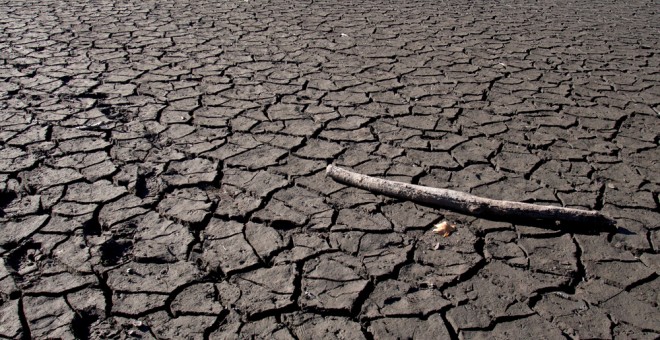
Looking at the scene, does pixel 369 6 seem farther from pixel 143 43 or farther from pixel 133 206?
pixel 133 206

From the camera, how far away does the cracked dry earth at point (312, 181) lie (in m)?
2.42

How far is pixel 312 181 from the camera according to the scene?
3.38 m

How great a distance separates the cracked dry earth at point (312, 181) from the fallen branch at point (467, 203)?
6 centimetres

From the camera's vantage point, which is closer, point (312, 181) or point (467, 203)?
point (467, 203)

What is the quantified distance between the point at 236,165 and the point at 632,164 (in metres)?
2.34

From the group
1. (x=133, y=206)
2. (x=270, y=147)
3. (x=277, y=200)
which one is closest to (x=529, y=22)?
(x=270, y=147)

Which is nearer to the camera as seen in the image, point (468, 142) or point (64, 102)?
point (468, 142)

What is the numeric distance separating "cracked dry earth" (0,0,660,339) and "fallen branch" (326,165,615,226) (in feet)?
0.20

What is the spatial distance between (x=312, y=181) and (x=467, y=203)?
2.79ft

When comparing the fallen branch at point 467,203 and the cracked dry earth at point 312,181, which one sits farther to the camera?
the fallen branch at point 467,203

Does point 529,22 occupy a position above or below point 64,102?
below

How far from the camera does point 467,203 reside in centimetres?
304

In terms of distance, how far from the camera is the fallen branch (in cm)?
295

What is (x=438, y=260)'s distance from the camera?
2.74 meters
